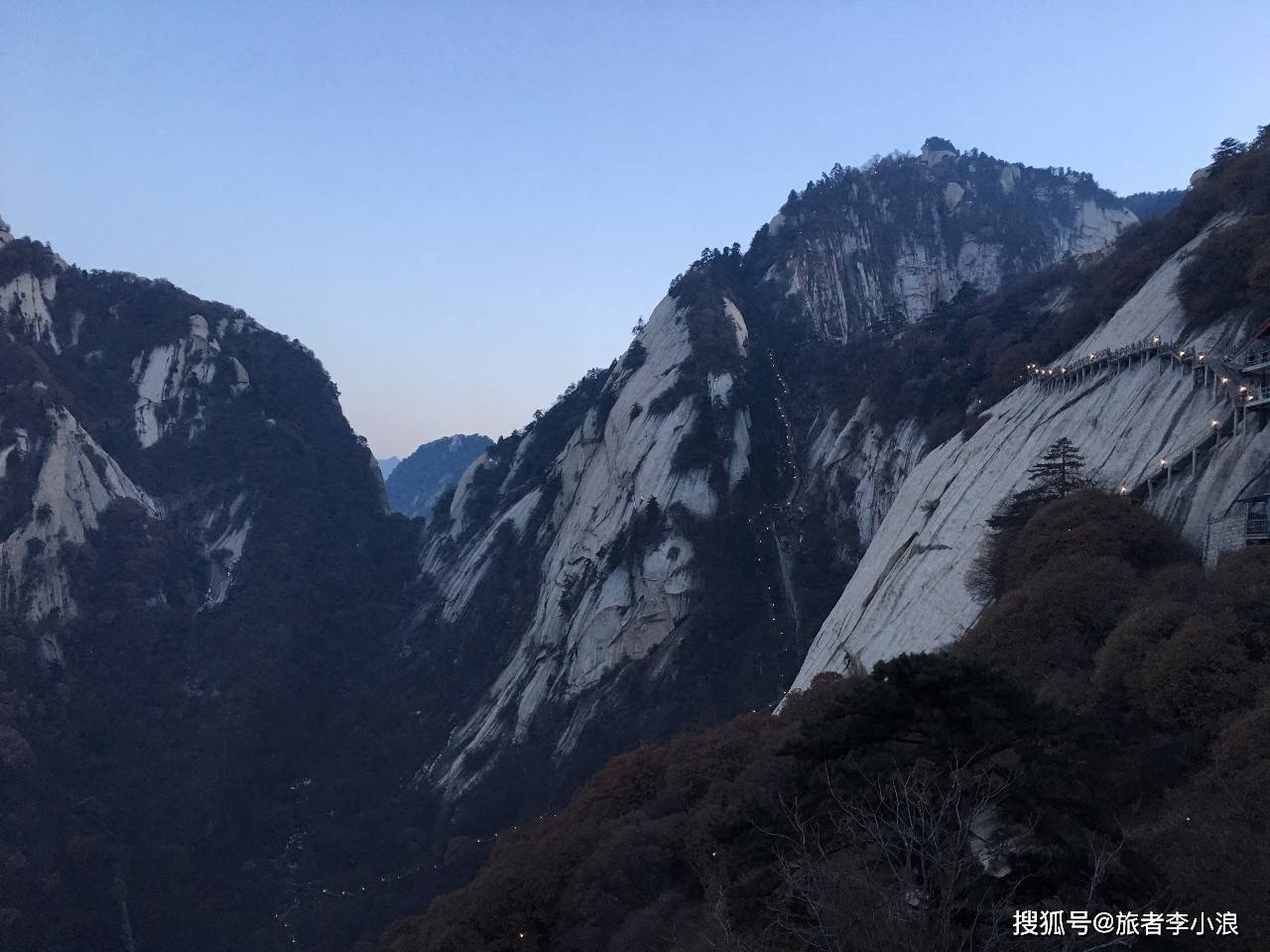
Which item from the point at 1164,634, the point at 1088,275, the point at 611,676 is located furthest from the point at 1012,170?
the point at 1164,634

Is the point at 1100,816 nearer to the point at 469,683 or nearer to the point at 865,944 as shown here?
A: the point at 865,944

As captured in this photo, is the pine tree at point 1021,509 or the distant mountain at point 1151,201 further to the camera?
the distant mountain at point 1151,201

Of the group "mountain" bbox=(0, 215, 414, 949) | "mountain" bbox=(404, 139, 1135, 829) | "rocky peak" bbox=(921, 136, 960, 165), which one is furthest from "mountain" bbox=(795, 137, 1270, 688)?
"rocky peak" bbox=(921, 136, 960, 165)

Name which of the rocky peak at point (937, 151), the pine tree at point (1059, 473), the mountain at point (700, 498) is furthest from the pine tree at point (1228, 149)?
the rocky peak at point (937, 151)

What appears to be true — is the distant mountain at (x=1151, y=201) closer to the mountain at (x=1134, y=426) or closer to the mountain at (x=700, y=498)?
the mountain at (x=700, y=498)

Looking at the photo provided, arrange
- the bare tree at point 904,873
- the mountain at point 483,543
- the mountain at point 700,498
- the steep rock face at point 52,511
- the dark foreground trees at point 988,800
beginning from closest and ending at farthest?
the bare tree at point 904,873, the dark foreground trees at point 988,800, the mountain at point 483,543, the mountain at point 700,498, the steep rock face at point 52,511

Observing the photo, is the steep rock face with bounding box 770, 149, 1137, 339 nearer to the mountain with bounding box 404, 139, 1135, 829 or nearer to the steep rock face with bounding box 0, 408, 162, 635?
the mountain with bounding box 404, 139, 1135, 829
